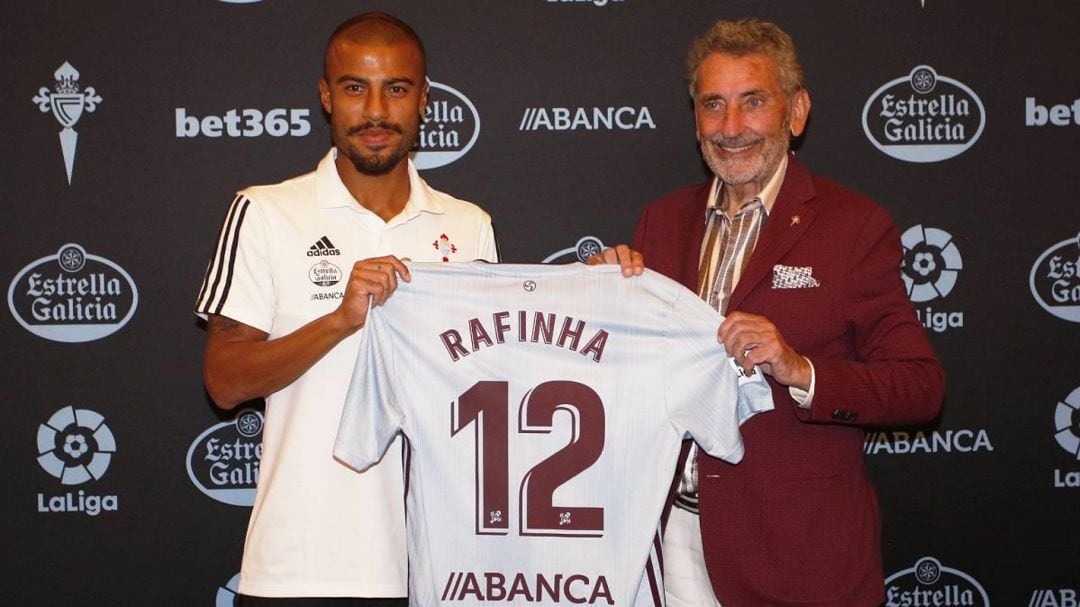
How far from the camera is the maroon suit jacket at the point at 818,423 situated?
Result: 2186 mm

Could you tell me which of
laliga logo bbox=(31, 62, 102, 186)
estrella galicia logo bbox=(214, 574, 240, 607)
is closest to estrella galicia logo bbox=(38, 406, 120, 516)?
estrella galicia logo bbox=(214, 574, 240, 607)

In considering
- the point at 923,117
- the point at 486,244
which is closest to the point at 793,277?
the point at 486,244

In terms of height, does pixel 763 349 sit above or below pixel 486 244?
below

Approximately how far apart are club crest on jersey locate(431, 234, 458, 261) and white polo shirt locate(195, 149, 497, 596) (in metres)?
0.08

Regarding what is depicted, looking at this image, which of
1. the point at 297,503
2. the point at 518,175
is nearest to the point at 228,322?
the point at 297,503

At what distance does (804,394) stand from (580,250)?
1.35 meters

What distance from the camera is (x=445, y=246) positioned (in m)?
2.46

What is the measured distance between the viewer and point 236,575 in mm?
3344

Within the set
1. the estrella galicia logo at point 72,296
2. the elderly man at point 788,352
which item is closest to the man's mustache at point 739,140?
the elderly man at point 788,352

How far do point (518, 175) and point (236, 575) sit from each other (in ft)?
5.25

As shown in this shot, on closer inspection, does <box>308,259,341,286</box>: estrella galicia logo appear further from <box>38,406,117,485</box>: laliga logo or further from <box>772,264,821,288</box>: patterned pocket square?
<box>38,406,117,485</box>: laliga logo

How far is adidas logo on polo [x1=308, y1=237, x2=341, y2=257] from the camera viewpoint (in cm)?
232

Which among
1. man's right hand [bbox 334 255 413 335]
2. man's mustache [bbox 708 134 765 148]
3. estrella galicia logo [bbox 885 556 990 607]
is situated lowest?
estrella galicia logo [bbox 885 556 990 607]

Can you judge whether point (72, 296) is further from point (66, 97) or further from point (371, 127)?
Answer: point (371, 127)
